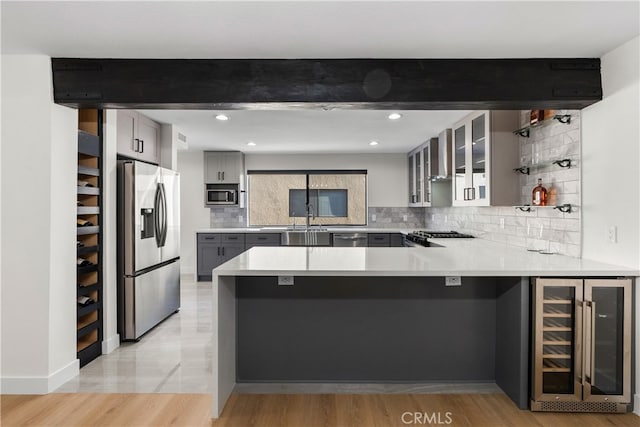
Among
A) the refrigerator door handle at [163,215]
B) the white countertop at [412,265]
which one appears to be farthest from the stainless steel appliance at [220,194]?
the white countertop at [412,265]

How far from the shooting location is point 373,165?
7.61 meters

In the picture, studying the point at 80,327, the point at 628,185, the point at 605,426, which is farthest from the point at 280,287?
the point at 628,185

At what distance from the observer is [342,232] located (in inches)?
270

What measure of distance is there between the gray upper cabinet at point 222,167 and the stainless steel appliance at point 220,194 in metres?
0.10

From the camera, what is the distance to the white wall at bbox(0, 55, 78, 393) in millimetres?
2785

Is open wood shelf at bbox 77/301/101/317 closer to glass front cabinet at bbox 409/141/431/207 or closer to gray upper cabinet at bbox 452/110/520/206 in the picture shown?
gray upper cabinet at bbox 452/110/520/206

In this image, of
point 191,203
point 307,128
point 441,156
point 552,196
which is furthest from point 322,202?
point 552,196

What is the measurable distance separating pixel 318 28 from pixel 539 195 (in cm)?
221

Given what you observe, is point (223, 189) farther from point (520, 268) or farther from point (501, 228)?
point (520, 268)

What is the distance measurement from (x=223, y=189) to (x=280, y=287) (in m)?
4.73

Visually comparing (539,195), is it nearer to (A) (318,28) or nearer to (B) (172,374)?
(A) (318,28)

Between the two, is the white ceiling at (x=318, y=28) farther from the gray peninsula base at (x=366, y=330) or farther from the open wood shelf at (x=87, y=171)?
the gray peninsula base at (x=366, y=330)

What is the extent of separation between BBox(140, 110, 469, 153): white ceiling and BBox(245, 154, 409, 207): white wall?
0.50m

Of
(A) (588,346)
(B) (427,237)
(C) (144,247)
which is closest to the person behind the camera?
(A) (588,346)
